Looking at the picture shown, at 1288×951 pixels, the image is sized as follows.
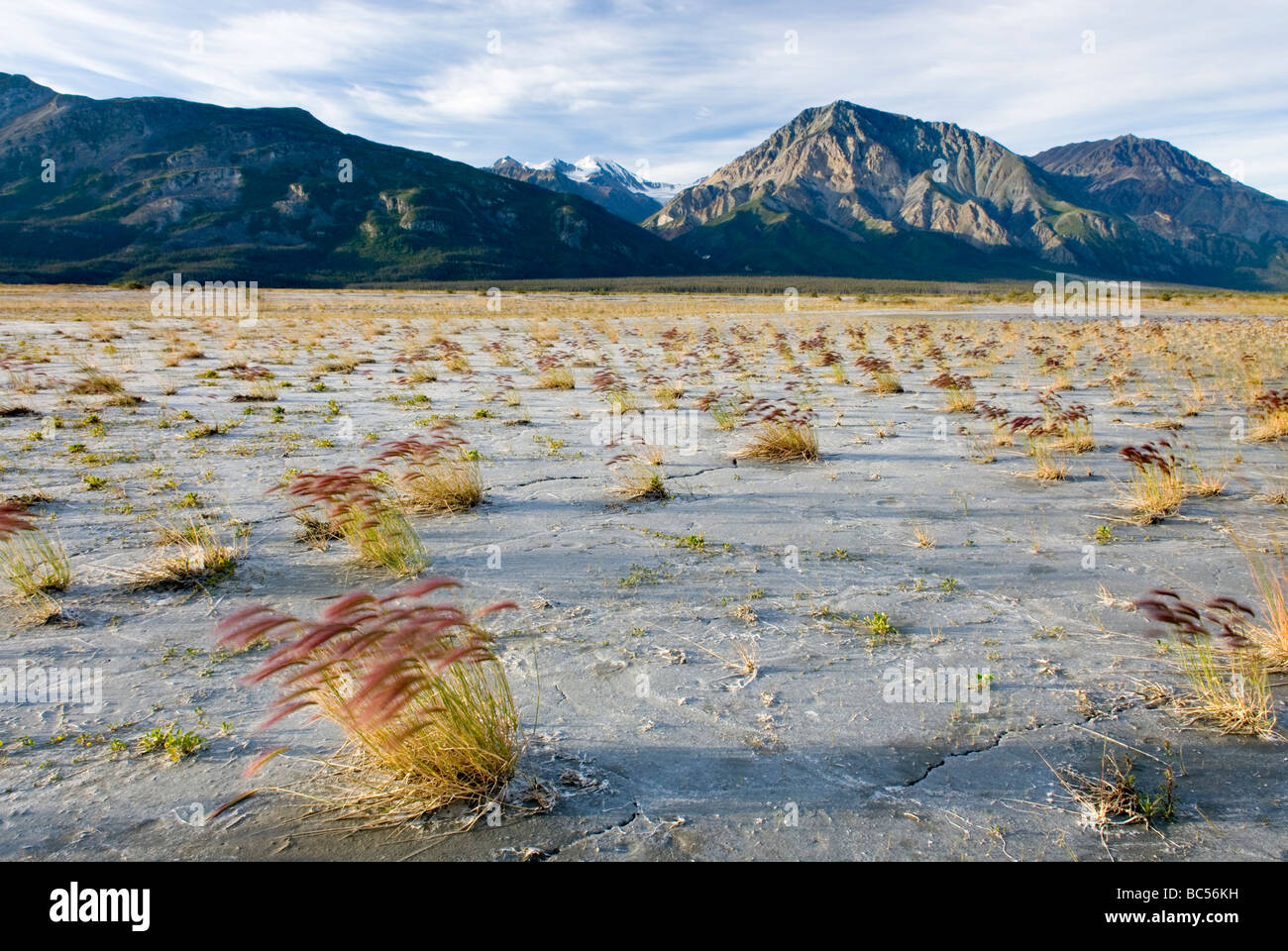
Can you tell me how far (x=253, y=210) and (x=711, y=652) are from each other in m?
184

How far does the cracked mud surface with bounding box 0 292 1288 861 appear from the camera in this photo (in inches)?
92.5

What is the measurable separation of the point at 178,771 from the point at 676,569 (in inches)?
113

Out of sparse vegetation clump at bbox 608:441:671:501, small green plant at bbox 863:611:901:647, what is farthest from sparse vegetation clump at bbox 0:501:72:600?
small green plant at bbox 863:611:901:647

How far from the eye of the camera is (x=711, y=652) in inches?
142

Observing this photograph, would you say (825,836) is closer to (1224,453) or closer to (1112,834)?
(1112,834)

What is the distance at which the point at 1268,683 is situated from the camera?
314 cm

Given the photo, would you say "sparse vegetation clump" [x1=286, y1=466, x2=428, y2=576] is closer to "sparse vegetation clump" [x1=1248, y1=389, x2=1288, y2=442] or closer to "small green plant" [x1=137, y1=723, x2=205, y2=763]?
"small green plant" [x1=137, y1=723, x2=205, y2=763]

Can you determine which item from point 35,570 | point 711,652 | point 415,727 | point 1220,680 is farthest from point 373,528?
point 1220,680

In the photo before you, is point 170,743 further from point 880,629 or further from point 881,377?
point 881,377

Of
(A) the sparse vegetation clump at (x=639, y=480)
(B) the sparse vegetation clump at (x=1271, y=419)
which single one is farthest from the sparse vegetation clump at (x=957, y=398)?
(A) the sparse vegetation clump at (x=639, y=480)

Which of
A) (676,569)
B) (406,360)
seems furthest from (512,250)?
(676,569)

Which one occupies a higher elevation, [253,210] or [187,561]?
[253,210]

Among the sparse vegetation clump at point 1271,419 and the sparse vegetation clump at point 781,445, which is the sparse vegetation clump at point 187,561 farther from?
the sparse vegetation clump at point 1271,419
